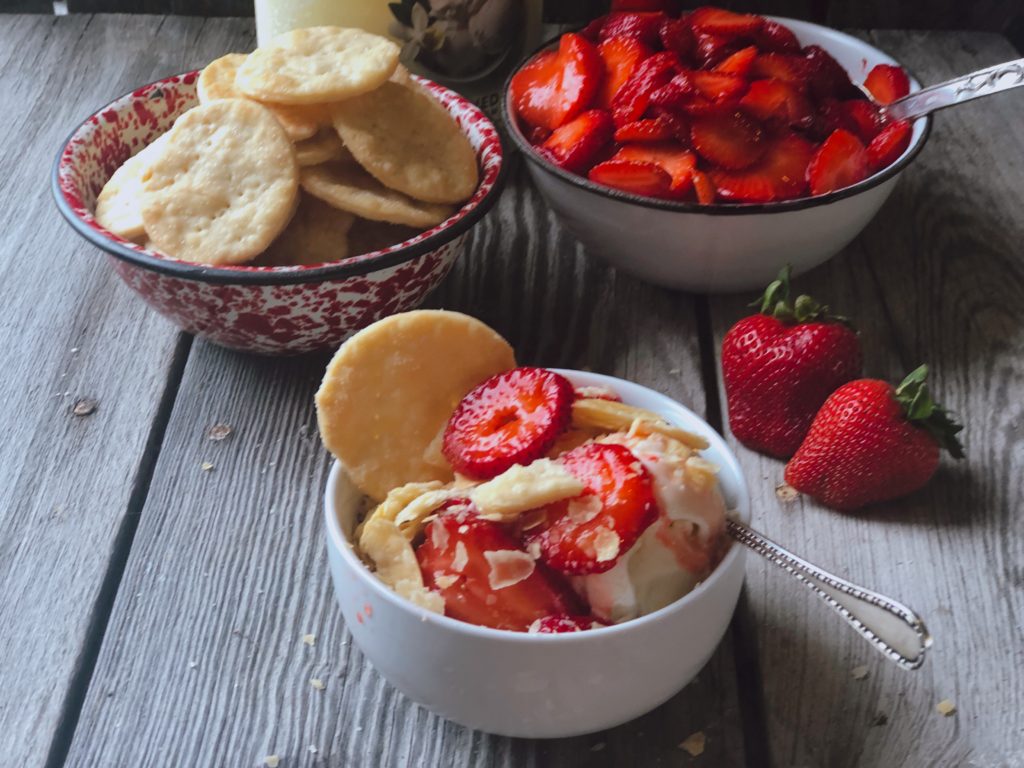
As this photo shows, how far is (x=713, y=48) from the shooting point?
1105 millimetres

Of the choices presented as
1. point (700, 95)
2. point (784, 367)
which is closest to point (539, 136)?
point (700, 95)

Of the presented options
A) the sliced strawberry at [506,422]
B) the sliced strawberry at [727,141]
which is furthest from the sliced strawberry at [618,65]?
the sliced strawberry at [506,422]

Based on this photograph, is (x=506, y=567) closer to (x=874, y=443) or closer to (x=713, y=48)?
(x=874, y=443)

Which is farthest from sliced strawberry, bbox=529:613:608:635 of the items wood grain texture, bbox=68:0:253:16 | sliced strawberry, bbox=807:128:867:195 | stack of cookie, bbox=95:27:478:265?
wood grain texture, bbox=68:0:253:16

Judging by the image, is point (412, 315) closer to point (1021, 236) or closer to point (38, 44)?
point (1021, 236)

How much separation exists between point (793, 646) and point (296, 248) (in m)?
0.53

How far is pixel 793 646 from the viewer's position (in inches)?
29.1

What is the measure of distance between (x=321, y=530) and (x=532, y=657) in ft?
0.99

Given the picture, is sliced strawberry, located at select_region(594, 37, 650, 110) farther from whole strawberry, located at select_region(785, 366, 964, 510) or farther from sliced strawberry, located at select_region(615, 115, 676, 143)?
whole strawberry, located at select_region(785, 366, 964, 510)

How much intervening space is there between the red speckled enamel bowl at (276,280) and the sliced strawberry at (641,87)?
4.9 inches

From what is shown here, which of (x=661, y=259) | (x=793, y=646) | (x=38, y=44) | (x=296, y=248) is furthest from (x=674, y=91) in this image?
(x=38, y=44)

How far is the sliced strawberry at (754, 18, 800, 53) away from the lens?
1.14 metres

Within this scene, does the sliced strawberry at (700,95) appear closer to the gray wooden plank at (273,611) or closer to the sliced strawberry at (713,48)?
the sliced strawberry at (713,48)

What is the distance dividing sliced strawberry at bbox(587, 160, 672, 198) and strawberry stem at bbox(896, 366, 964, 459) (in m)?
0.29
